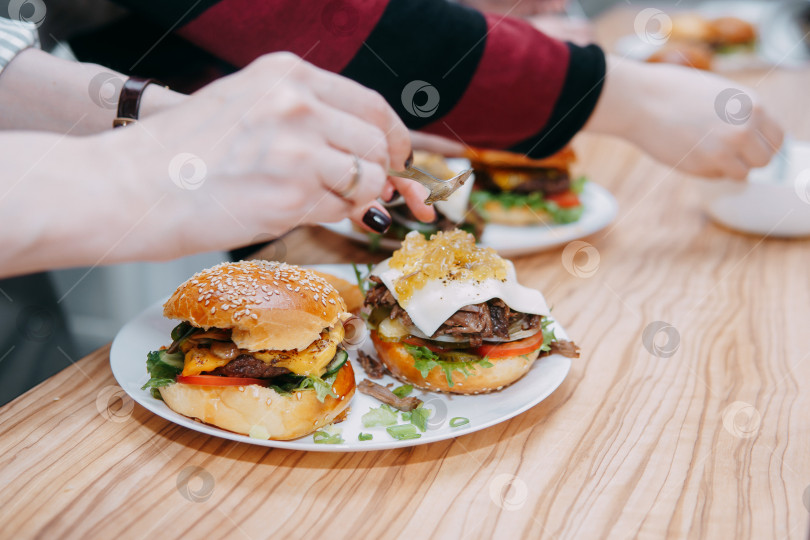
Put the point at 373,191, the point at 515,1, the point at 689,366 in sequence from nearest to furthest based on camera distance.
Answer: the point at 373,191
the point at 689,366
the point at 515,1

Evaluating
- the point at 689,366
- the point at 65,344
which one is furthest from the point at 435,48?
the point at 65,344

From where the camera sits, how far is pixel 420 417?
156cm

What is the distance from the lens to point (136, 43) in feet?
7.77

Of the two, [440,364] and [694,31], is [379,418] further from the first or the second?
[694,31]

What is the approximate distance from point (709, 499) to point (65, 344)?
221 centimetres

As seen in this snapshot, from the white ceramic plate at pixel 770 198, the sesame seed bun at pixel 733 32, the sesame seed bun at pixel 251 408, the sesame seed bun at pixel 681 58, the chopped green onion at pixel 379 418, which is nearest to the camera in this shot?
the sesame seed bun at pixel 251 408

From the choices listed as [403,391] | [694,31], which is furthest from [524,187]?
[694,31]

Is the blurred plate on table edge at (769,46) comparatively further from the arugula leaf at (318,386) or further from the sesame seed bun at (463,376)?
the arugula leaf at (318,386)

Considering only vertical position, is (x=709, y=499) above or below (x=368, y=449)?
above

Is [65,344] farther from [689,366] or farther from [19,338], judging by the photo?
[689,366]

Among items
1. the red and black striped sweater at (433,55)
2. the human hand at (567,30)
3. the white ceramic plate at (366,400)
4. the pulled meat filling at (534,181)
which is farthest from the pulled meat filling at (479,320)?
the human hand at (567,30)

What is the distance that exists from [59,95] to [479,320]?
1207 millimetres

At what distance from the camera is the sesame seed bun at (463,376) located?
1.70 metres

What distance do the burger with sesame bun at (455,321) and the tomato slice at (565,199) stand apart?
1.07 metres
